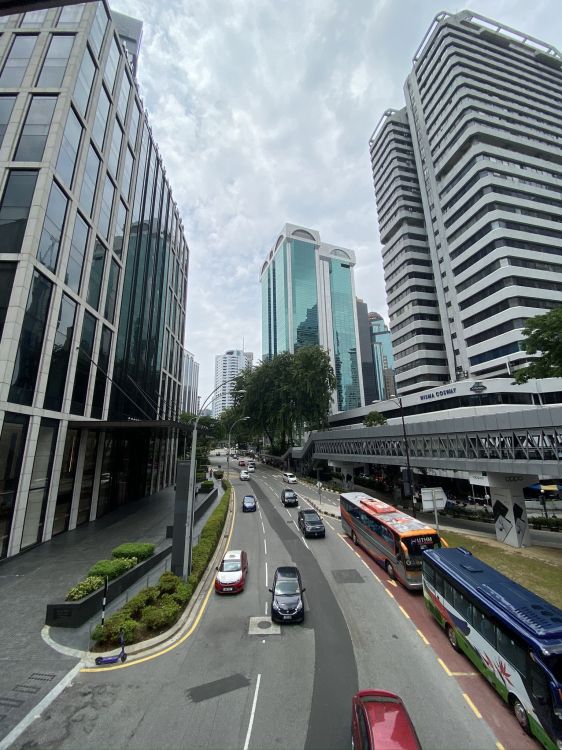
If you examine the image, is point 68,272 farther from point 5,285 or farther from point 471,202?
point 471,202

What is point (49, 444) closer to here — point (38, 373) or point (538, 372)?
point (38, 373)

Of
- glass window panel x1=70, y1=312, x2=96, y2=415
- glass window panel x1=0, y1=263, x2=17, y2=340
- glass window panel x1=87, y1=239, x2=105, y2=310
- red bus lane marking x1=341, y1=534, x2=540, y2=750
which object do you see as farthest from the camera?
glass window panel x1=87, y1=239, x2=105, y2=310

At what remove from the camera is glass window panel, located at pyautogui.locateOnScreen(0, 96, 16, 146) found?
2628 centimetres

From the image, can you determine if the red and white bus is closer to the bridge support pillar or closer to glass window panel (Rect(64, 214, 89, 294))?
the bridge support pillar

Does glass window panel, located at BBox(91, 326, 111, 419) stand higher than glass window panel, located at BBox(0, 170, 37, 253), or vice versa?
glass window panel, located at BBox(0, 170, 37, 253)

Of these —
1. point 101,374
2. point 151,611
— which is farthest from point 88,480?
point 151,611

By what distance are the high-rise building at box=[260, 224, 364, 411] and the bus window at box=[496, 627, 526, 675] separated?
11473 cm

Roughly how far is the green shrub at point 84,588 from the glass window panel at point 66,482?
13526 mm

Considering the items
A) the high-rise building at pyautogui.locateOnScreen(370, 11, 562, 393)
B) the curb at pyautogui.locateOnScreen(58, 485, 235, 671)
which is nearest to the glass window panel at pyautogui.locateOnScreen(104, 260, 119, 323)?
the curb at pyautogui.locateOnScreen(58, 485, 235, 671)

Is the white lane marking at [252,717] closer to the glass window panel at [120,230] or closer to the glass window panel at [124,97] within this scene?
the glass window panel at [120,230]

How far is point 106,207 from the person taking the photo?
34.5 m

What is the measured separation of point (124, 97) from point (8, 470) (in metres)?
38.6

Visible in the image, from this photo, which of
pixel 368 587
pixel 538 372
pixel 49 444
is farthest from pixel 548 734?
pixel 49 444

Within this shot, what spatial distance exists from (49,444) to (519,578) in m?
30.4
